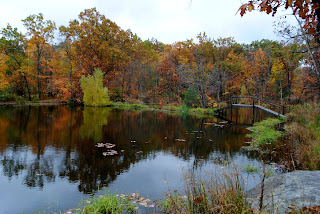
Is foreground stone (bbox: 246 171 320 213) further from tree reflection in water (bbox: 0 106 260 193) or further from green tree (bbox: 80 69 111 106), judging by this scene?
green tree (bbox: 80 69 111 106)

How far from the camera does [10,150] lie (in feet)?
26.7

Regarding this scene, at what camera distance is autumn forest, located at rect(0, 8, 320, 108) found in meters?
27.6

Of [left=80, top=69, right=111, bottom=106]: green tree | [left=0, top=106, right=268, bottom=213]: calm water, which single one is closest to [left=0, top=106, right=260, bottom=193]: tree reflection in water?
[left=0, top=106, right=268, bottom=213]: calm water

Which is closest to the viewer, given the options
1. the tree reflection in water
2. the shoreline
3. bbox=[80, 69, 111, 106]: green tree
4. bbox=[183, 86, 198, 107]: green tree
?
the tree reflection in water

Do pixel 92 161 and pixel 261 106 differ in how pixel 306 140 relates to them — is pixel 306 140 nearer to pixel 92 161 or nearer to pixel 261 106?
pixel 92 161

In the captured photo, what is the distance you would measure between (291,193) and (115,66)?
1276 inches

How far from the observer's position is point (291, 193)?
365 cm

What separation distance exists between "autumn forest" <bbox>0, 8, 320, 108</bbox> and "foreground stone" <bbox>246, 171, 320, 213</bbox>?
852 inches

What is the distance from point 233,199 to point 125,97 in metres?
30.7

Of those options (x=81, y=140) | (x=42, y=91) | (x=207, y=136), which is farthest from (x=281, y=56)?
(x=42, y=91)

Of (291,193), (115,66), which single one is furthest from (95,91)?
(291,193)

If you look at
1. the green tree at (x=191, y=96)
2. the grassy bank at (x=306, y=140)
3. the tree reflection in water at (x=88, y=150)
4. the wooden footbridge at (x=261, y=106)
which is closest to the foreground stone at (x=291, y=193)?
the tree reflection in water at (x=88, y=150)

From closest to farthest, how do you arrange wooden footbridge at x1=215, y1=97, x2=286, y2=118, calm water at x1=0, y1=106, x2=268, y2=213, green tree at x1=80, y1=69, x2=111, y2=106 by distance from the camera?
calm water at x1=0, y1=106, x2=268, y2=213 → wooden footbridge at x1=215, y1=97, x2=286, y2=118 → green tree at x1=80, y1=69, x2=111, y2=106

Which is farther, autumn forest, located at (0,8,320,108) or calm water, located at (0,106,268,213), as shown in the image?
autumn forest, located at (0,8,320,108)
